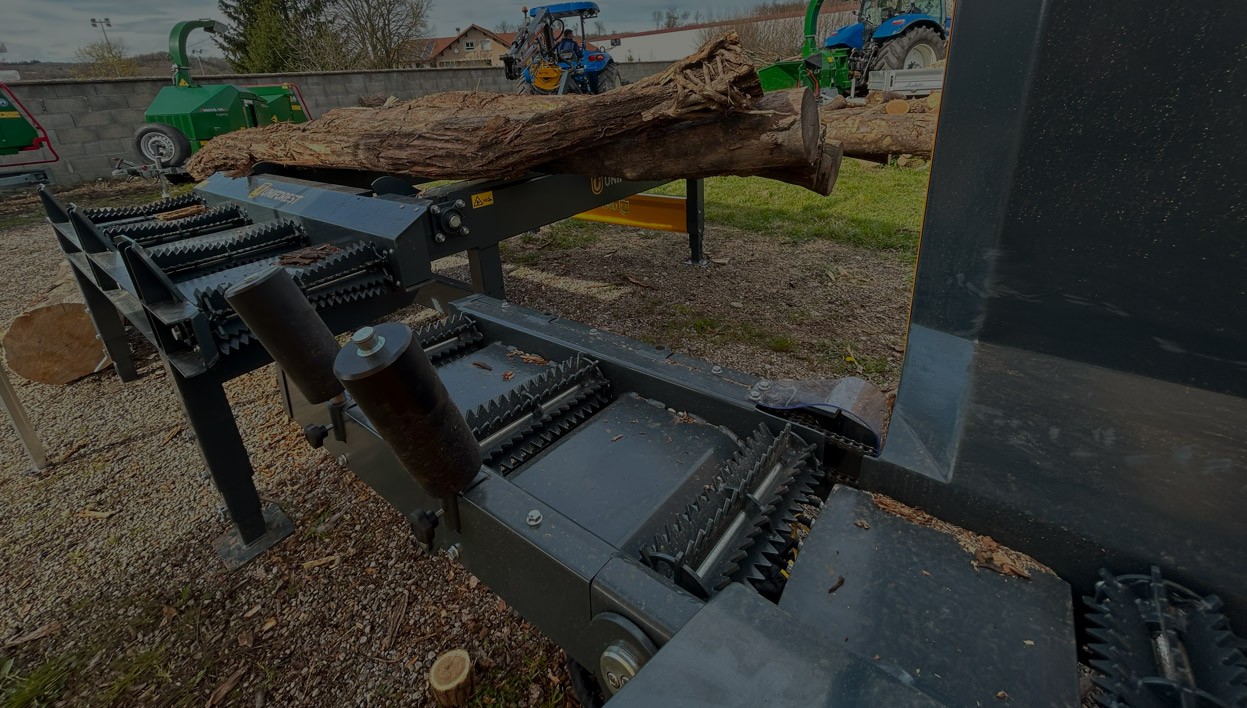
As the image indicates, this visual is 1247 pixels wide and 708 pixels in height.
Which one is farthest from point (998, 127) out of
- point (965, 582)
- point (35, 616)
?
point (35, 616)

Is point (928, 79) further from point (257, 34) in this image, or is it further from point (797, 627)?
point (257, 34)

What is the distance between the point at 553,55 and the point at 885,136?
10108mm

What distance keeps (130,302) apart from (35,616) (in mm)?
1250

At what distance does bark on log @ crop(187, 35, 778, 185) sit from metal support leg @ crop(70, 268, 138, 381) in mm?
1147

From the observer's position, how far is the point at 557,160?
3119 mm

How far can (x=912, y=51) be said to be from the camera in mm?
13422

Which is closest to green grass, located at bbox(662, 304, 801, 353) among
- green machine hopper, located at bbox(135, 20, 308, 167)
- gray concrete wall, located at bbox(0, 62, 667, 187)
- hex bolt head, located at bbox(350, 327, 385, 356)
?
hex bolt head, located at bbox(350, 327, 385, 356)

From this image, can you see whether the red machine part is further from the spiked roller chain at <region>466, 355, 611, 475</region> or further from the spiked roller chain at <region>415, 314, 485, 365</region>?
the spiked roller chain at <region>466, 355, 611, 475</region>

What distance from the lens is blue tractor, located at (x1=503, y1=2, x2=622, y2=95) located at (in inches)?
493

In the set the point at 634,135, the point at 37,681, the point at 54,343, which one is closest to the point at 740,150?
the point at 634,135

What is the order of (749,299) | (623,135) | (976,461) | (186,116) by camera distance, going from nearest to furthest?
(976,461) → (623,135) → (749,299) → (186,116)

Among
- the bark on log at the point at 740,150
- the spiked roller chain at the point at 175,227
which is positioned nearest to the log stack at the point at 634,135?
the bark on log at the point at 740,150

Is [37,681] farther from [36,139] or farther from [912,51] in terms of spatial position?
[912,51]

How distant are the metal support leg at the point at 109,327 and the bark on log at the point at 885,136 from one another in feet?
16.7
